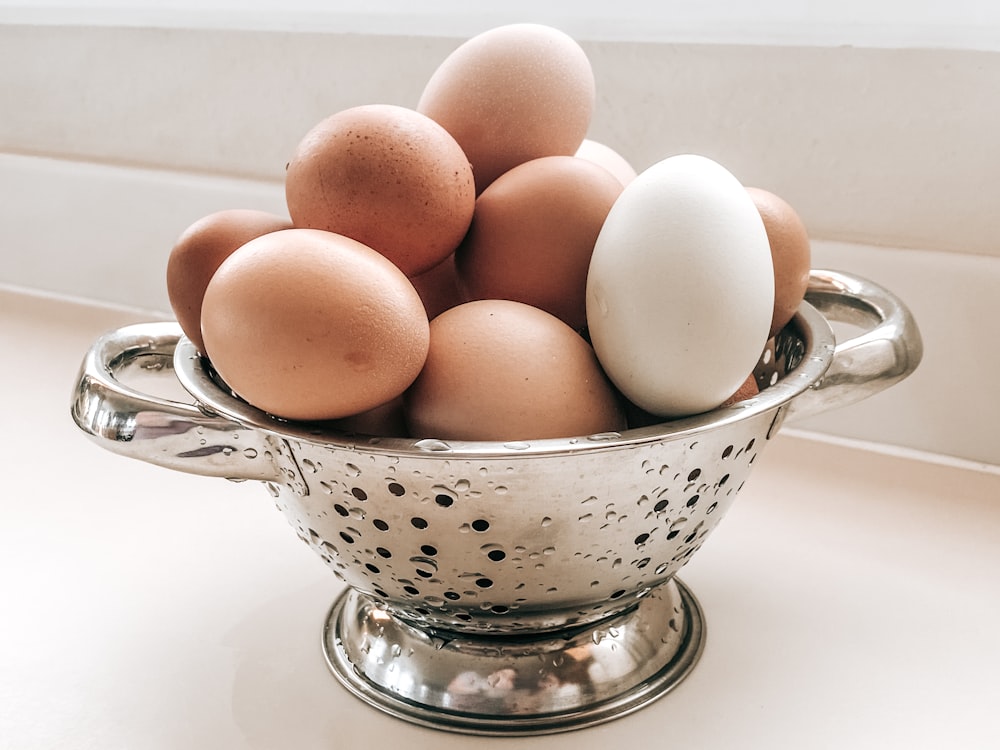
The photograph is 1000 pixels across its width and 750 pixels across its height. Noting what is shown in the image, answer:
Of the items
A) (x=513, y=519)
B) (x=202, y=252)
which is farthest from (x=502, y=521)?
(x=202, y=252)

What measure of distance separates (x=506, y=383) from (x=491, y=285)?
0.31 ft

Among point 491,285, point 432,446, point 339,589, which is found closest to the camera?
point 432,446

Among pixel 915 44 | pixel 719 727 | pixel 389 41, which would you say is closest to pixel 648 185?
pixel 719 727

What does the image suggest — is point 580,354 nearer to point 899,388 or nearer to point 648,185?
point 648,185

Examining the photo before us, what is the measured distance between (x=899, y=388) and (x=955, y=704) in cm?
33

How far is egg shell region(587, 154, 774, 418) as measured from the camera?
1.44 feet

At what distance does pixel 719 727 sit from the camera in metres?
0.49

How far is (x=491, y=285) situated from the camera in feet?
1.70

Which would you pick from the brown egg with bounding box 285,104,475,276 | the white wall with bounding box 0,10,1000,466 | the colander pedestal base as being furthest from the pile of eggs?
the white wall with bounding box 0,10,1000,466

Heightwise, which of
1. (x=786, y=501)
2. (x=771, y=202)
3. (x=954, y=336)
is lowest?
(x=786, y=501)

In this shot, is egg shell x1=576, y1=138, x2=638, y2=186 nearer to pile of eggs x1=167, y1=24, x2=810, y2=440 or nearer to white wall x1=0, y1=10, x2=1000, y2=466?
pile of eggs x1=167, y1=24, x2=810, y2=440

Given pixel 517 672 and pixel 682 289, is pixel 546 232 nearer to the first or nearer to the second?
pixel 682 289

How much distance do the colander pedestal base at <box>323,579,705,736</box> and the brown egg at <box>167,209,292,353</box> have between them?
0.18 meters

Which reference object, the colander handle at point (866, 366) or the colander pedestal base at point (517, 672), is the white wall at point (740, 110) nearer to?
the colander handle at point (866, 366)
